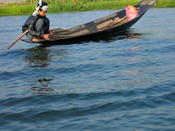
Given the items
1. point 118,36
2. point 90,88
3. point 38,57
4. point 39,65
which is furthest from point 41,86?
point 118,36

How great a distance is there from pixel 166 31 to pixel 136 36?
1672 mm

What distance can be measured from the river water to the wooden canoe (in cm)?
67

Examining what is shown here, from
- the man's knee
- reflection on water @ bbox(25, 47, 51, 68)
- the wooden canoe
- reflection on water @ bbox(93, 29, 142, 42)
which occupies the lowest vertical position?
reflection on water @ bbox(25, 47, 51, 68)

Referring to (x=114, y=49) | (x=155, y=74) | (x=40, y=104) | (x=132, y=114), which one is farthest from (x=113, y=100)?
(x=114, y=49)

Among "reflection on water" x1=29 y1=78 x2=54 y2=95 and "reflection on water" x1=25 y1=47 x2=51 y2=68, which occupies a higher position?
"reflection on water" x1=29 y1=78 x2=54 y2=95

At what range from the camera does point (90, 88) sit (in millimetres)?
6699

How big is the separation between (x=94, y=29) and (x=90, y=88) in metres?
7.47

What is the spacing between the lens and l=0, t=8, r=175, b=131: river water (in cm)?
501

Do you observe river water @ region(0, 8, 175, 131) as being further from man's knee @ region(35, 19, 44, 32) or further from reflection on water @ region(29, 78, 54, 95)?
man's knee @ region(35, 19, 44, 32)

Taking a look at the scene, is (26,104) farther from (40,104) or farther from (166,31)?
(166,31)

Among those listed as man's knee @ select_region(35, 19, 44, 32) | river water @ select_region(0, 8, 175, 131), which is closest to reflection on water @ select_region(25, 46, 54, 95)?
river water @ select_region(0, 8, 175, 131)

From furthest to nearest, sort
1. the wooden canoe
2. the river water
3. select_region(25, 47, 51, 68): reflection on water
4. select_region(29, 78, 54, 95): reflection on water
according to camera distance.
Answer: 1. the wooden canoe
2. select_region(25, 47, 51, 68): reflection on water
3. select_region(29, 78, 54, 95): reflection on water
4. the river water

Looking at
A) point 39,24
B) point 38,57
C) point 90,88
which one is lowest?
point 38,57

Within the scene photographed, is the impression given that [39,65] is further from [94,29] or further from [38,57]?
[94,29]
